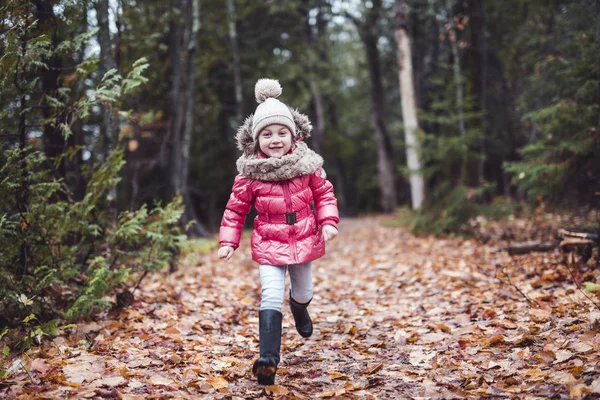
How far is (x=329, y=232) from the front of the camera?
3.77 m

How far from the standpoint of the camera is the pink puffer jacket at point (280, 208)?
3.70 meters

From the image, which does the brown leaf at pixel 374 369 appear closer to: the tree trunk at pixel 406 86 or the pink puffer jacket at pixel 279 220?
the pink puffer jacket at pixel 279 220

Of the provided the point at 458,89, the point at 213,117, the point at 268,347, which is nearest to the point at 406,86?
the point at 458,89

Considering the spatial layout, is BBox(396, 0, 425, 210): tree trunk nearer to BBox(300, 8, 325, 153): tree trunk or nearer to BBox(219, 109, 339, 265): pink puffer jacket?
BBox(300, 8, 325, 153): tree trunk

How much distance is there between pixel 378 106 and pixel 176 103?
11.1m

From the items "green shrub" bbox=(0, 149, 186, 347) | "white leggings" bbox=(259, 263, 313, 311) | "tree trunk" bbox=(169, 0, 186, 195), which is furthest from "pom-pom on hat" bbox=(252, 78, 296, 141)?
"tree trunk" bbox=(169, 0, 186, 195)

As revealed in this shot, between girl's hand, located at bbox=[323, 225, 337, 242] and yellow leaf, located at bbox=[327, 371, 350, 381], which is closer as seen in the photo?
yellow leaf, located at bbox=[327, 371, 350, 381]

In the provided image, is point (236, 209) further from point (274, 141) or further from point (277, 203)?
point (274, 141)

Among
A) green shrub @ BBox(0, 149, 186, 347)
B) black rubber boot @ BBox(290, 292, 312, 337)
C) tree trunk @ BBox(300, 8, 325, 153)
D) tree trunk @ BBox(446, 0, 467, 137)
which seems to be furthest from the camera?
tree trunk @ BBox(300, 8, 325, 153)

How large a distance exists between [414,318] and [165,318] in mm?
2591

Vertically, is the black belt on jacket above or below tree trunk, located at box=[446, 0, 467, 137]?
below

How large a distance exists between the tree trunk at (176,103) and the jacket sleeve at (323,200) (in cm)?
769

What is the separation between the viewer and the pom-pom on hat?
3801 millimetres

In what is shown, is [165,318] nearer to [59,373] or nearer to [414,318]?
[59,373]
